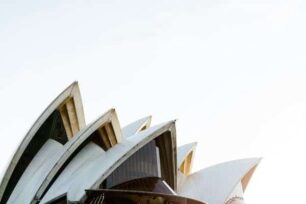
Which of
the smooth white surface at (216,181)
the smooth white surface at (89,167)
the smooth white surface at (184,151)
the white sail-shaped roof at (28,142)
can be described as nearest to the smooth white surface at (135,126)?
the smooth white surface at (184,151)

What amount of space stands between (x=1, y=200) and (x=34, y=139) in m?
Result: 3.32

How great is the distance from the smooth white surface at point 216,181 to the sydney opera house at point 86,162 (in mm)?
726

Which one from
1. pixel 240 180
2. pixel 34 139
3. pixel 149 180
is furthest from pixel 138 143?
pixel 240 180

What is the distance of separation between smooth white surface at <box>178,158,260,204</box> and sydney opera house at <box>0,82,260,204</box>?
0.73m

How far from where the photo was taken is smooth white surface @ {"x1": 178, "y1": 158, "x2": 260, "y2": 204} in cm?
2748

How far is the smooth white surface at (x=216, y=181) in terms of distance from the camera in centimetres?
2748

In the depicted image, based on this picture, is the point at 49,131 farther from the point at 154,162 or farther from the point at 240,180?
the point at 240,180

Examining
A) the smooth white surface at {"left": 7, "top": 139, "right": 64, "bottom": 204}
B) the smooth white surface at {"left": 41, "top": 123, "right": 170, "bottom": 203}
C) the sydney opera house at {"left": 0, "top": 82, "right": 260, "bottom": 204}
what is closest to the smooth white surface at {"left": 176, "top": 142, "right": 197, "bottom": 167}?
the sydney opera house at {"left": 0, "top": 82, "right": 260, "bottom": 204}

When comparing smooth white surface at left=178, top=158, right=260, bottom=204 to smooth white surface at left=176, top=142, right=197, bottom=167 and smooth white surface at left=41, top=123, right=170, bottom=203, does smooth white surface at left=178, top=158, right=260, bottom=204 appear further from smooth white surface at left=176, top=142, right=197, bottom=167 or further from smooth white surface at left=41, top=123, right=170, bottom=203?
smooth white surface at left=41, top=123, right=170, bottom=203

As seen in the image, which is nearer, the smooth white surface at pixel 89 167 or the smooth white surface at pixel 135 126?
the smooth white surface at pixel 89 167

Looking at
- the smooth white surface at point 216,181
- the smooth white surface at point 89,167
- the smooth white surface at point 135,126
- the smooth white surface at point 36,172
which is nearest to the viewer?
the smooth white surface at point 89,167

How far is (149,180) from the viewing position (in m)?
21.9

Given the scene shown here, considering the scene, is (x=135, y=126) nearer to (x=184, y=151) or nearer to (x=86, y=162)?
(x=184, y=151)

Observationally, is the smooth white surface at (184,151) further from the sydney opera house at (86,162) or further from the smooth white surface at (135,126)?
the sydney opera house at (86,162)
